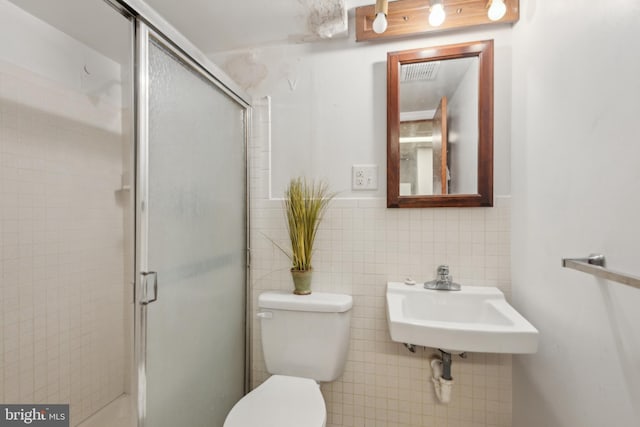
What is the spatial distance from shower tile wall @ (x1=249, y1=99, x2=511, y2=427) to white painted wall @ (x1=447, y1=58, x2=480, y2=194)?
0.14m

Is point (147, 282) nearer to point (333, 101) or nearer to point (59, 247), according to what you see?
point (59, 247)

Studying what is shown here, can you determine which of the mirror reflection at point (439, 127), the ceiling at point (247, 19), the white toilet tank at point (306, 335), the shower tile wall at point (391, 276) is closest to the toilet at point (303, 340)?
the white toilet tank at point (306, 335)

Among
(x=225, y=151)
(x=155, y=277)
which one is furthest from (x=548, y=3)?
(x=155, y=277)

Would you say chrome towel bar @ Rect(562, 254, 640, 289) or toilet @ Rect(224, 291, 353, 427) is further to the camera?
toilet @ Rect(224, 291, 353, 427)

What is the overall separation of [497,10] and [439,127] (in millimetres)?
474

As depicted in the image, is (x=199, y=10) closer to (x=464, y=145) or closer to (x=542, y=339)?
(x=464, y=145)

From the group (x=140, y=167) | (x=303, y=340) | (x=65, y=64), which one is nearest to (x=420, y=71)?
(x=140, y=167)

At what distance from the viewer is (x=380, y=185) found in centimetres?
135

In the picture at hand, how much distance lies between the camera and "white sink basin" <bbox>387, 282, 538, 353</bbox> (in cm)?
88

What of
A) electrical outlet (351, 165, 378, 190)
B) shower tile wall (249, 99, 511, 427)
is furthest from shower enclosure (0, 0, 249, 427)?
electrical outlet (351, 165, 378, 190)

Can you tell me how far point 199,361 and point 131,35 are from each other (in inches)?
44.0

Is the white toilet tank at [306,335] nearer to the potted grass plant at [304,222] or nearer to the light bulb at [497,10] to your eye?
the potted grass plant at [304,222]

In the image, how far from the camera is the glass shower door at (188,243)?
0.84 meters

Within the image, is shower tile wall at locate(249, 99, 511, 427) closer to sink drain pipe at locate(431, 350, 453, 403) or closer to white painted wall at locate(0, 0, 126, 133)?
sink drain pipe at locate(431, 350, 453, 403)
